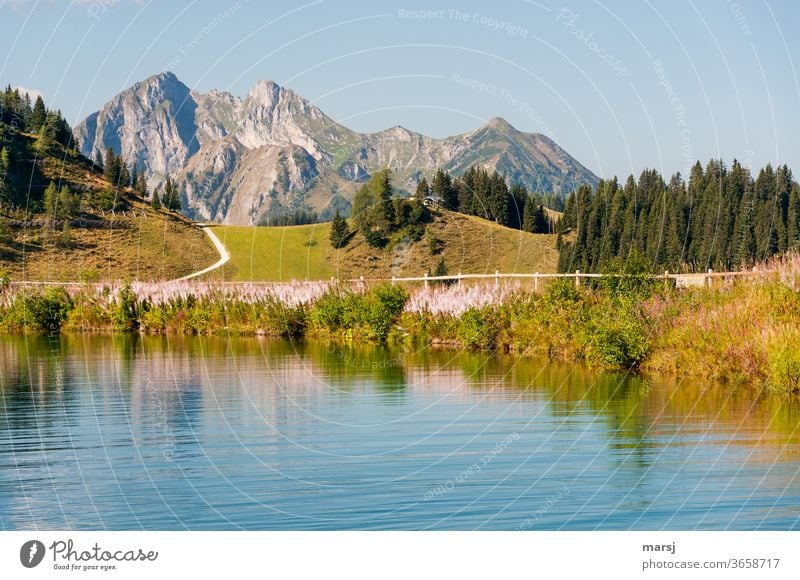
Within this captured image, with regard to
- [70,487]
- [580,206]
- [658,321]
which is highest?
[580,206]

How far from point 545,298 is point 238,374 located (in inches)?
403

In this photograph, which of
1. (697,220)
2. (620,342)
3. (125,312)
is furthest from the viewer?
(697,220)

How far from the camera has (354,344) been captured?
3444cm

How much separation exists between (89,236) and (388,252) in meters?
29.5

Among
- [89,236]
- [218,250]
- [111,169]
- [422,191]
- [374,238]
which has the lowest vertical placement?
[218,250]

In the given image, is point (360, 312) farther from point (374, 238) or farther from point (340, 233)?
point (340, 233)

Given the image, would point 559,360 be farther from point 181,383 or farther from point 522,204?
point 522,204

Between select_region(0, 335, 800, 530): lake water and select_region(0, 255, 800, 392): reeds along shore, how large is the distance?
1.18 m

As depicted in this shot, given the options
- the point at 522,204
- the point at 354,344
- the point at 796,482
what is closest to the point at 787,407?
the point at 796,482

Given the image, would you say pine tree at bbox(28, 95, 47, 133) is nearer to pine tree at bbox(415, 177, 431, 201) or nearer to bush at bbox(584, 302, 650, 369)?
pine tree at bbox(415, 177, 431, 201)

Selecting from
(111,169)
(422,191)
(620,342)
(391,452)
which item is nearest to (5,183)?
(111,169)

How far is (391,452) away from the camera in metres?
14.6

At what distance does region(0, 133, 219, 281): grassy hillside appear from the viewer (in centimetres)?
10000

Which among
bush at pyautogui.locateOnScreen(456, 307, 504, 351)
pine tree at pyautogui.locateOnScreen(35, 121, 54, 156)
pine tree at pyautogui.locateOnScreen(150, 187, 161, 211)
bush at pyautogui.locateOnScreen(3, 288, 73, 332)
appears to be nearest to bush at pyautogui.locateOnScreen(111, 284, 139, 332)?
bush at pyautogui.locateOnScreen(3, 288, 73, 332)
